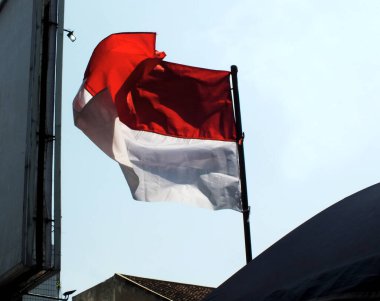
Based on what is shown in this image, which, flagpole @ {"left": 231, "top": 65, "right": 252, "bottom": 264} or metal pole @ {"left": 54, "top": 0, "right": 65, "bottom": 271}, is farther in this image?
flagpole @ {"left": 231, "top": 65, "right": 252, "bottom": 264}

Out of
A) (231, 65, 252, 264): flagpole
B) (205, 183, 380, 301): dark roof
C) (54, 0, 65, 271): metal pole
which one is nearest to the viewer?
(205, 183, 380, 301): dark roof

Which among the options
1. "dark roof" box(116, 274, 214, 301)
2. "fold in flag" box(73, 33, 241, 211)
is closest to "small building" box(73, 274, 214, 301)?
"dark roof" box(116, 274, 214, 301)

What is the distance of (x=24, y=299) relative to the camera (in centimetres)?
921

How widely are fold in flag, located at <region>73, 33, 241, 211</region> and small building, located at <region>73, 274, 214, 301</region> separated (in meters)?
11.2

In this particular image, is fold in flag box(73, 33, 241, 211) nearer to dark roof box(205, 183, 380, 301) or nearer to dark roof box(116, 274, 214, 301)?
dark roof box(205, 183, 380, 301)

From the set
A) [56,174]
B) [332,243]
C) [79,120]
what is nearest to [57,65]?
[79,120]

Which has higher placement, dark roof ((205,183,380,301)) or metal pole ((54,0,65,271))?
metal pole ((54,0,65,271))

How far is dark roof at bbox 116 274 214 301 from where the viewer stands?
21344 millimetres

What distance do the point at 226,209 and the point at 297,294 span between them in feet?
16.4

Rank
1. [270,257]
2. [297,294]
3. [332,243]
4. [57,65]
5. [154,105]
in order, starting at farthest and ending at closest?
[154,105] → [57,65] → [270,257] → [332,243] → [297,294]

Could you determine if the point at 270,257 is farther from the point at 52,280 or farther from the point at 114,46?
the point at 114,46

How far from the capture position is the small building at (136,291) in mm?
20703

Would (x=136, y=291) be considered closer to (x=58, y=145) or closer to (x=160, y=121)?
(x=160, y=121)

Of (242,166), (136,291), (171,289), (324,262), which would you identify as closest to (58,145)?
(242,166)
